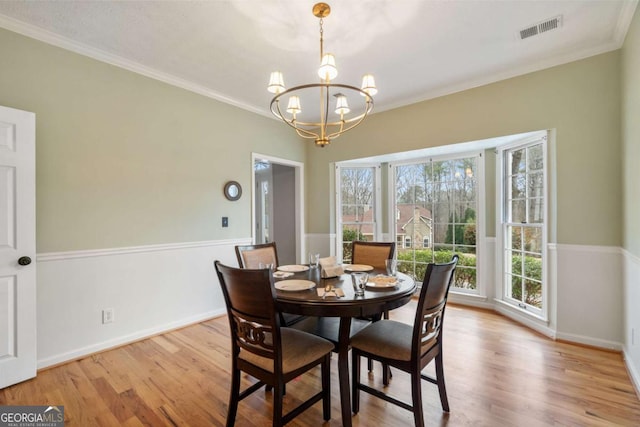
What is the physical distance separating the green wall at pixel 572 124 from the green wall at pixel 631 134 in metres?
0.12

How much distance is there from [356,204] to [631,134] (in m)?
3.04

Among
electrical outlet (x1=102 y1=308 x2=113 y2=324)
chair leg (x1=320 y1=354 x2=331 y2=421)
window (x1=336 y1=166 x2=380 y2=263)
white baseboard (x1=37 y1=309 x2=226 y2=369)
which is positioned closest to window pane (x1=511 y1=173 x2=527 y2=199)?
window (x1=336 y1=166 x2=380 y2=263)

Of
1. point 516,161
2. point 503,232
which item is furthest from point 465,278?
point 516,161

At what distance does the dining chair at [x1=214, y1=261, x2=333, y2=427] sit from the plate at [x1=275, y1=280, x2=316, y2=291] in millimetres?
279

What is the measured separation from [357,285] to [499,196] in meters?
2.70

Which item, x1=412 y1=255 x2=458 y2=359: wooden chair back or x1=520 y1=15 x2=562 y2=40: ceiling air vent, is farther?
x1=520 y1=15 x2=562 y2=40: ceiling air vent

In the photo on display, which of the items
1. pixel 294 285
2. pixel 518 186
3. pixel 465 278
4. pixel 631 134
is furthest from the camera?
pixel 465 278

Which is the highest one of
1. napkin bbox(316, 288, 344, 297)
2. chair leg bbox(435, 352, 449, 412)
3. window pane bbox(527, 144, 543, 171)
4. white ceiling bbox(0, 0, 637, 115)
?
white ceiling bbox(0, 0, 637, 115)

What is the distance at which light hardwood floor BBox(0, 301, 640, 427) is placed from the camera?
177 cm

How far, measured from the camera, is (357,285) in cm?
180

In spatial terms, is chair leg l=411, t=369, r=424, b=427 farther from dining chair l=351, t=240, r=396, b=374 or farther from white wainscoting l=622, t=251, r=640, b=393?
white wainscoting l=622, t=251, r=640, b=393

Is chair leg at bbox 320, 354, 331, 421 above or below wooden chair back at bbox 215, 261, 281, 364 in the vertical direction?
below

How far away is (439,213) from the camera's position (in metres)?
4.07

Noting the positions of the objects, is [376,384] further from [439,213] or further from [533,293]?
[439,213]
